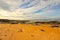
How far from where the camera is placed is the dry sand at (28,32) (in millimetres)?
996

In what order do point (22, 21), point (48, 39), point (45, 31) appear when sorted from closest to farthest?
point (48, 39) → point (45, 31) → point (22, 21)

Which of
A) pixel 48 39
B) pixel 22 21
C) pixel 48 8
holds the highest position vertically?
pixel 48 8


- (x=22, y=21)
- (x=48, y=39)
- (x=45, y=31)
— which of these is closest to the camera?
(x=48, y=39)

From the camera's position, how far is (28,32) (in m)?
1.06

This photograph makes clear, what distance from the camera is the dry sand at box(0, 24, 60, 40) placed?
996 millimetres

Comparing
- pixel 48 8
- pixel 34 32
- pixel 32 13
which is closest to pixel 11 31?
pixel 34 32

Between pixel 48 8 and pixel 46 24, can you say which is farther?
pixel 48 8

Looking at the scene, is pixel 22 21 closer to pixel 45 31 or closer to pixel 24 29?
pixel 24 29

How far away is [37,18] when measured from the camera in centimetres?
119

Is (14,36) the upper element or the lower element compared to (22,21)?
lower

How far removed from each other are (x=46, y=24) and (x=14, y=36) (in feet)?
0.99

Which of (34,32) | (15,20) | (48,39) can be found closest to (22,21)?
(15,20)

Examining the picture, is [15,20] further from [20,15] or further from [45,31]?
[45,31]

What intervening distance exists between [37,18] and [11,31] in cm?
26
